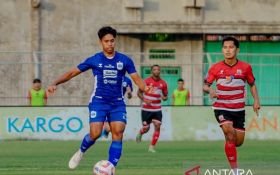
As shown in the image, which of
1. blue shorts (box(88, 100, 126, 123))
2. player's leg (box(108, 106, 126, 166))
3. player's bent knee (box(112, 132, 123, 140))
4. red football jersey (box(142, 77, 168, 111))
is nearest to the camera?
player's leg (box(108, 106, 126, 166))

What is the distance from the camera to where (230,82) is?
17.3m

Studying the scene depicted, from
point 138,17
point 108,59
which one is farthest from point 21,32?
point 108,59

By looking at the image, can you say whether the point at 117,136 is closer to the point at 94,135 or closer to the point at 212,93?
the point at 94,135

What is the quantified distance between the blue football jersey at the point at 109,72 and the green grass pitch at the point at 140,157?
5.44ft

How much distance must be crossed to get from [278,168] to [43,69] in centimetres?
2354

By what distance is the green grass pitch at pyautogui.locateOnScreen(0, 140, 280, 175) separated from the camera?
17891mm

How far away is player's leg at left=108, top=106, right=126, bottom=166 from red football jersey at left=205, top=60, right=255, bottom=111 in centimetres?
171

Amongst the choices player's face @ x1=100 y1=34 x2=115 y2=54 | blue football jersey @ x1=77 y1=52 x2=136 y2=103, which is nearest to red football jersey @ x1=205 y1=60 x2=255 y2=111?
blue football jersey @ x1=77 y1=52 x2=136 y2=103

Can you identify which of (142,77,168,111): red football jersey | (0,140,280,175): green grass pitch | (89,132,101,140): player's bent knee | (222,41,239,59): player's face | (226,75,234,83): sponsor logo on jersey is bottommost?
(0,140,280,175): green grass pitch

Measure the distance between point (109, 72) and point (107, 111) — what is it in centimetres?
64

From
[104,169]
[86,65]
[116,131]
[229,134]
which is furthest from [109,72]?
[229,134]

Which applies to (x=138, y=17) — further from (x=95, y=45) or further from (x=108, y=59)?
(x=108, y=59)

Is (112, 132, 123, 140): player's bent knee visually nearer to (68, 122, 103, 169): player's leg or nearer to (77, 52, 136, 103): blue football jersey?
(68, 122, 103, 169): player's leg

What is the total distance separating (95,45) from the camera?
42625 millimetres
